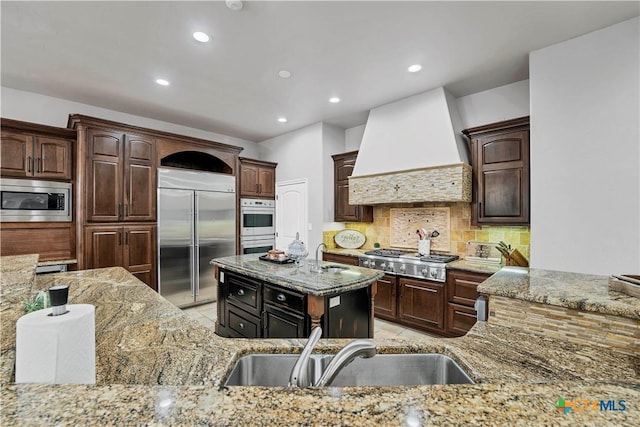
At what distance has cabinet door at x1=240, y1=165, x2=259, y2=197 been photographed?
504 centimetres

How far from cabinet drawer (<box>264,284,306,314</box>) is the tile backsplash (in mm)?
2306

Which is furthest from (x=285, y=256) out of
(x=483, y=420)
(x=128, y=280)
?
(x=483, y=420)

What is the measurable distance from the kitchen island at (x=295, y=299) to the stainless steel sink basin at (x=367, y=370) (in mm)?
961

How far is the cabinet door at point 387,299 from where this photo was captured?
3.56m

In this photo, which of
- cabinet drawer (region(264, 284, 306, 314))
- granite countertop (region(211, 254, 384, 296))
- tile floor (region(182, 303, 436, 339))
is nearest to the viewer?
granite countertop (region(211, 254, 384, 296))

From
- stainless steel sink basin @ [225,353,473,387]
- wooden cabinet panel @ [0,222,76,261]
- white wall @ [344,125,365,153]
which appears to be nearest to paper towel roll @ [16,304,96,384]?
stainless steel sink basin @ [225,353,473,387]

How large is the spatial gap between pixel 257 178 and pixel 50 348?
15.7ft

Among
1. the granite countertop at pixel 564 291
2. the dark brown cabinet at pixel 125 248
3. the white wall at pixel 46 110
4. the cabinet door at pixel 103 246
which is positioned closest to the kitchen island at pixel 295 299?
the granite countertop at pixel 564 291

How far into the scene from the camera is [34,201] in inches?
132

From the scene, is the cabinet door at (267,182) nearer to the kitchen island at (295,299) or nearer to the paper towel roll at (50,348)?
the kitchen island at (295,299)

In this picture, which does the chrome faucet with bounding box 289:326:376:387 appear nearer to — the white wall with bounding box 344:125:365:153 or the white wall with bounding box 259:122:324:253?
the white wall with bounding box 259:122:324:253

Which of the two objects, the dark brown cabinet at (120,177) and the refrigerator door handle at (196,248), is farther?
the refrigerator door handle at (196,248)

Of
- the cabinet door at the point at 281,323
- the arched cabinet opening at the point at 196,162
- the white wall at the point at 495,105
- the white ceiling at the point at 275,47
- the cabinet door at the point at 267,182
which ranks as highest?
the white ceiling at the point at 275,47

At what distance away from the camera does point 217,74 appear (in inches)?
122
